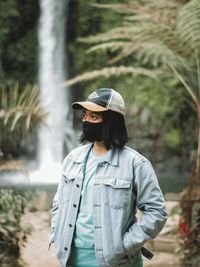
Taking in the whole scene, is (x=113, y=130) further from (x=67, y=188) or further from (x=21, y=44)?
(x=21, y=44)

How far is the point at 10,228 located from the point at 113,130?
2836 mm

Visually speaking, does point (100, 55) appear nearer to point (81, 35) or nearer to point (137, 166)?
point (81, 35)

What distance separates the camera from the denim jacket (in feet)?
8.13

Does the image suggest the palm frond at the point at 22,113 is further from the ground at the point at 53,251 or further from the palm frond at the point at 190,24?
the palm frond at the point at 190,24

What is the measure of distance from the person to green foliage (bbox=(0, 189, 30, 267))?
2670 millimetres

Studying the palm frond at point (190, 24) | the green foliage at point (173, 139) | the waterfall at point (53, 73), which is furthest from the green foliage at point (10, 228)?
the waterfall at point (53, 73)

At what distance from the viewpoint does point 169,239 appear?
6.09 meters

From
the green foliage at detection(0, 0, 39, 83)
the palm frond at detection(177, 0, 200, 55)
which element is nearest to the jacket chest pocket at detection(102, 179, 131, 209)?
the palm frond at detection(177, 0, 200, 55)

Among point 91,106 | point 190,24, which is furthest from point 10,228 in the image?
point 91,106

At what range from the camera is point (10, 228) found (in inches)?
205

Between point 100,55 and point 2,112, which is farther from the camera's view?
point 100,55

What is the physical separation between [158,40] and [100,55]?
364 inches

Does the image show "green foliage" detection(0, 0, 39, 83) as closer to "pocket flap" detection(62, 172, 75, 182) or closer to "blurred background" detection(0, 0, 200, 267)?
"blurred background" detection(0, 0, 200, 267)

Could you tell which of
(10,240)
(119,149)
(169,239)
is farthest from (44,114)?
(119,149)
